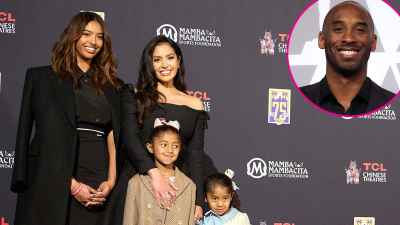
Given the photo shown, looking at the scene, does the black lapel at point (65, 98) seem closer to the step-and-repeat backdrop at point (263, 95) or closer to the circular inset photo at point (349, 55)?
the step-and-repeat backdrop at point (263, 95)

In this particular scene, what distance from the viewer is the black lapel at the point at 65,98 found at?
281 cm

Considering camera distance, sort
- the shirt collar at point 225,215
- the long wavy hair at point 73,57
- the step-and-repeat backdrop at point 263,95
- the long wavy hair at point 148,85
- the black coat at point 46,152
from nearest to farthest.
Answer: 1. the black coat at point 46,152
2. the long wavy hair at point 73,57
3. the long wavy hair at point 148,85
4. the shirt collar at point 225,215
5. the step-and-repeat backdrop at point 263,95

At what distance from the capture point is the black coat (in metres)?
2.79

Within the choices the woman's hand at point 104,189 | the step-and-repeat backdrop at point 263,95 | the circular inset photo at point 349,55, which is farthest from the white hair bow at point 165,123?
the circular inset photo at point 349,55

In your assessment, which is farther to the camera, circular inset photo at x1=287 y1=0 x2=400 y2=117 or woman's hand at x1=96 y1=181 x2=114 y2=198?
circular inset photo at x1=287 y1=0 x2=400 y2=117

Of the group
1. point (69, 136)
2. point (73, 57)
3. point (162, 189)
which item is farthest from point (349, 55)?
point (69, 136)

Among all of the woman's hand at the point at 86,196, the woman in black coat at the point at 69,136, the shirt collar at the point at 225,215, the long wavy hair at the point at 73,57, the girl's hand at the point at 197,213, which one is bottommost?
the shirt collar at the point at 225,215

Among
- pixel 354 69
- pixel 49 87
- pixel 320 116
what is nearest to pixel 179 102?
pixel 49 87

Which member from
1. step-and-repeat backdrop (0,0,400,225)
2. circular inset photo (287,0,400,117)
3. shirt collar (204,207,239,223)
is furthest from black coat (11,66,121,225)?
circular inset photo (287,0,400,117)

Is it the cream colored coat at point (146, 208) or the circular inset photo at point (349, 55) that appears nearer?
the cream colored coat at point (146, 208)

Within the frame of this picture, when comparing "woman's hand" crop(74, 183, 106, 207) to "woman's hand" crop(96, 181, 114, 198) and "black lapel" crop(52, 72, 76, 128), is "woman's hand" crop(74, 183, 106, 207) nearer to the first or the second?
"woman's hand" crop(96, 181, 114, 198)

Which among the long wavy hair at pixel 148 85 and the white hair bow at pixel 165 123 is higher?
the long wavy hair at pixel 148 85

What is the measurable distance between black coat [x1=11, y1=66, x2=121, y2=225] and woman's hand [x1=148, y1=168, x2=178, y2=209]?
0.38m

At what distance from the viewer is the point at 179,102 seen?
10.2ft
